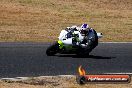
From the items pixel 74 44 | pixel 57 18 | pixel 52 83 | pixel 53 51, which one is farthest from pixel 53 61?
pixel 57 18

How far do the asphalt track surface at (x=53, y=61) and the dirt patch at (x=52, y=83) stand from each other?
972mm

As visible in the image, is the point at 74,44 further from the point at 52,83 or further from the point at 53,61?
the point at 52,83

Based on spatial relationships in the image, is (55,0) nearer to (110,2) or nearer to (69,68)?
(110,2)

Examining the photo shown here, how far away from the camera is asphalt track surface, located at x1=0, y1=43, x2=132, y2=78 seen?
1853 centimetres

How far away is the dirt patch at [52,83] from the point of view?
50.9 ft

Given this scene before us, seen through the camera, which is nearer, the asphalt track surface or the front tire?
the asphalt track surface

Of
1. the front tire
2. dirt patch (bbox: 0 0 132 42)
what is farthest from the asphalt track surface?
dirt patch (bbox: 0 0 132 42)

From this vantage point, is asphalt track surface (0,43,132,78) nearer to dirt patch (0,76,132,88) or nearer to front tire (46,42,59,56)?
front tire (46,42,59,56)

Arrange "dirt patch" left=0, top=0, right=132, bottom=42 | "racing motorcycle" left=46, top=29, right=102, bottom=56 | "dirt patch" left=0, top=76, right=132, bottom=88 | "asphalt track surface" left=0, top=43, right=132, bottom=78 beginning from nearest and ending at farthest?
1. "dirt patch" left=0, top=76, right=132, bottom=88
2. "asphalt track surface" left=0, top=43, right=132, bottom=78
3. "racing motorcycle" left=46, top=29, right=102, bottom=56
4. "dirt patch" left=0, top=0, right=132, bottom=42

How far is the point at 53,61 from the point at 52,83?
4403mm

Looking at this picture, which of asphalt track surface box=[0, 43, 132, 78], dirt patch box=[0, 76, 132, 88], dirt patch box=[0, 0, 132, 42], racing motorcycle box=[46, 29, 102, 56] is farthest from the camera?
dirt patch box=[0, 0, 132, 42]

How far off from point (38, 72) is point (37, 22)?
17078 millimetres

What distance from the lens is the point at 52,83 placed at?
16.2m

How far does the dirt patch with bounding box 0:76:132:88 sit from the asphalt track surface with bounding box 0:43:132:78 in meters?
0.97
